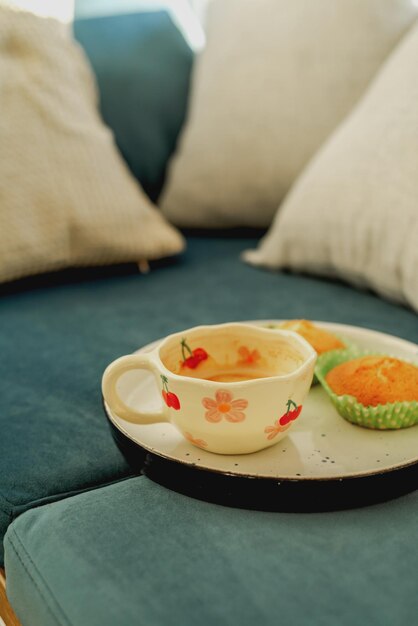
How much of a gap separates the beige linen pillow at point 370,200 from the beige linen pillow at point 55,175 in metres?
0.29

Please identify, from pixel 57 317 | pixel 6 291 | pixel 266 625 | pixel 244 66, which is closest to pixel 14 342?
pixel 57 317

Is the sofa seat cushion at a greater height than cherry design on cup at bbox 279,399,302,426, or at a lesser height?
lesser

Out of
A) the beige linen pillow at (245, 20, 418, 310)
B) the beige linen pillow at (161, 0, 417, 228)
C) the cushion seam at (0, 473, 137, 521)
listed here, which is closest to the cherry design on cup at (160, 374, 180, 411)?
the cushion seam at (0, 473, 137, 521)

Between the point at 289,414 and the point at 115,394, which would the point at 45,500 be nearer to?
the point at 115,394

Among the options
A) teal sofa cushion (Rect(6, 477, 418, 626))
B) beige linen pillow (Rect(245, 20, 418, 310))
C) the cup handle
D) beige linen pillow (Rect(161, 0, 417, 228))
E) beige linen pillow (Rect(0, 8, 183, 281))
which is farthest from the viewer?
beige linen pillow (Rect(161, 0, 417, 228))

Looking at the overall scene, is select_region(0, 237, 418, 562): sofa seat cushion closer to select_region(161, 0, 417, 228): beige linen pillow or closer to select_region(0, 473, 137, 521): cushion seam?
select_region(0, 473, 137, 521): cushion seam

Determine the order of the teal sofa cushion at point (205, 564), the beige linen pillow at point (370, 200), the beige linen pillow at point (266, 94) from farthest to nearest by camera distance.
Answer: the beige linen pillow at point (266, 94) → the beige linen pillow at point (370, 200) → the teal sofa cushion at point (205, 564)

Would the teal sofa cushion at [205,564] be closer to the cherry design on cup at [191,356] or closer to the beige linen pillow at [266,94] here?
the cherry design on cup at [191,356]

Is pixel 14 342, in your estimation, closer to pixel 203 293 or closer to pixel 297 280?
pixel 203 293

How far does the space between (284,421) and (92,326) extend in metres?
0.54

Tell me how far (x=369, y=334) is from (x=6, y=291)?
2.33 feet

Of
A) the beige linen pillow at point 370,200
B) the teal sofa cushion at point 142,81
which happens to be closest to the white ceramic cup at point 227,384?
the beige linen pillow at point 370,200

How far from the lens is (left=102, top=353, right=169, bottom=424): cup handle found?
0.62 m

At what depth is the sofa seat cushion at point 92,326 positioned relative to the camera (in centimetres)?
71
